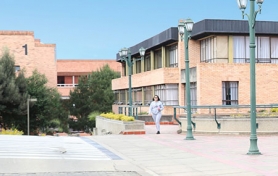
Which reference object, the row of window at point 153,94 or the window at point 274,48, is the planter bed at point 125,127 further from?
the window at point 274,48

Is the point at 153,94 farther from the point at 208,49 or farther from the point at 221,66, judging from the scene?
the point at 221,66

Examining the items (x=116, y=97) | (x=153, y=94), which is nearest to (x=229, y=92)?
(x=153, y=94)

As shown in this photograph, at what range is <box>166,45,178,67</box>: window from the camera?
1684 inches

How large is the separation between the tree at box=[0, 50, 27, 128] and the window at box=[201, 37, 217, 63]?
51.5 feet

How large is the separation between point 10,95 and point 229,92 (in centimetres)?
1815

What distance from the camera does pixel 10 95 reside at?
1672 inches

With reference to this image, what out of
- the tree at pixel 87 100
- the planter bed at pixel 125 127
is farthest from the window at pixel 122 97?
the planter bed at pixel 125 127

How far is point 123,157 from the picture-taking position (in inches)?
585

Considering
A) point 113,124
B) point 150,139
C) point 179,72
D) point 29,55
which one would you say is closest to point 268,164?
point 150,139

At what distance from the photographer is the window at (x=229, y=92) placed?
3603cm

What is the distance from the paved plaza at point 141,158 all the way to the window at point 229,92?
53.9ft

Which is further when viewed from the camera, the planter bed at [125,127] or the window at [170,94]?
the window at [170,94]

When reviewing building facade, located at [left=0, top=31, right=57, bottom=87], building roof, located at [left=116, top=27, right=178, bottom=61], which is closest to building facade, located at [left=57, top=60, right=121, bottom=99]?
building facade, located at [left=0, top=31, right=57, bottom=87]

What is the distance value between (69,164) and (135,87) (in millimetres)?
39031
